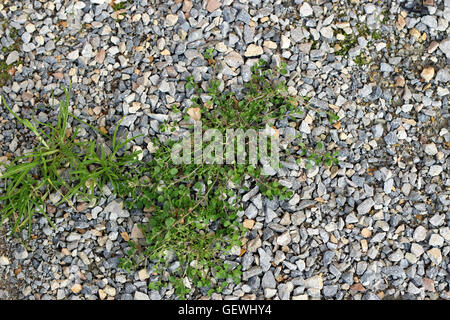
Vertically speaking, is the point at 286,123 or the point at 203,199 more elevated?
the point at 286,123

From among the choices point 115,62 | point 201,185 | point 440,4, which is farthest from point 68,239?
point 440,4

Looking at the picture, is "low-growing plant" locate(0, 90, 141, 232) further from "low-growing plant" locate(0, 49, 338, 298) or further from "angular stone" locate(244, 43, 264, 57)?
"angular stone" locate(244, 43, 264, 57)

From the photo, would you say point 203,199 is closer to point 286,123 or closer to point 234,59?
point 286,123

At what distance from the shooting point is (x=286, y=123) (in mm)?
2975

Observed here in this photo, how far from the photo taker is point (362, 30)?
3139 mm

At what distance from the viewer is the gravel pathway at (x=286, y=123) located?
285cm

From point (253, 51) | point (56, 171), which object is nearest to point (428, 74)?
point (253, 51)

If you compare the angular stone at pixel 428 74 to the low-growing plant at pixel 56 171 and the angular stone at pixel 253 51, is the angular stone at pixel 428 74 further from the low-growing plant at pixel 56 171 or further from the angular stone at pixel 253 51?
the low-growing plant at pixel 56 171

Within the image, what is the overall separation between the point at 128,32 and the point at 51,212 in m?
1.15

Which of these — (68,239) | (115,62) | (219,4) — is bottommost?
(68,239)

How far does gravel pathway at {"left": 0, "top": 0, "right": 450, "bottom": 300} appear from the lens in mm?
2846

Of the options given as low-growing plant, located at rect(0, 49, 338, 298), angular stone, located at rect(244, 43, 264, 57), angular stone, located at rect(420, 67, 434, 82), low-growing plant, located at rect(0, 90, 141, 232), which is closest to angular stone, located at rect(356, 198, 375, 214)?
low-growing plant, located at rect(0, 49, 338, 298)

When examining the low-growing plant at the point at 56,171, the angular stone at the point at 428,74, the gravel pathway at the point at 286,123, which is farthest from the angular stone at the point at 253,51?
the angular stone at the point at 428,74
